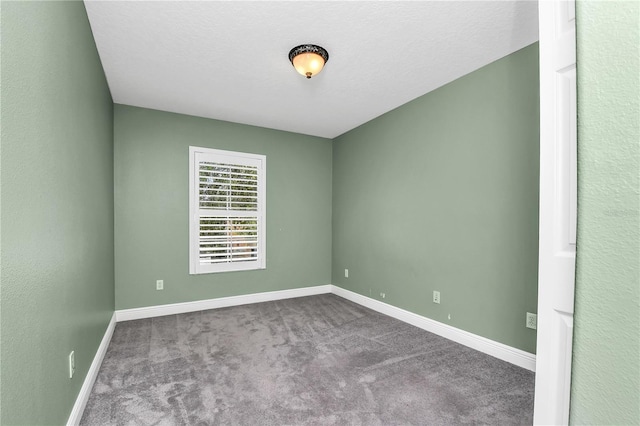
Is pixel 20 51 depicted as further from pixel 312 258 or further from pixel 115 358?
pixel 312 258

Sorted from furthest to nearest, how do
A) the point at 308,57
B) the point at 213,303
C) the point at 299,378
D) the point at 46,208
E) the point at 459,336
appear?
the point at 213,303 < the point at 459,336 < the point at 308,57 < the point at 299,378 < the point at 46,208

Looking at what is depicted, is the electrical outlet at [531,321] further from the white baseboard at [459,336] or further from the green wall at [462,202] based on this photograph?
the white baseboard at [459,336]

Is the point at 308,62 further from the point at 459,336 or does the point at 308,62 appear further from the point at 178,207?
the point at 459,336

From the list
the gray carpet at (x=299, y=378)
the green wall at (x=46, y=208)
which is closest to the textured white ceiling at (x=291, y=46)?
the green wall at (x=46, y=208)

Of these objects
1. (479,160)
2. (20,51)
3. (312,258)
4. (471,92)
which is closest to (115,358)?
(20,51)

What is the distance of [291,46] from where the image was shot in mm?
2393

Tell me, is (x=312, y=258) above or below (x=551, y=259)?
below

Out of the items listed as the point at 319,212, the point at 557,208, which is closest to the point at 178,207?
the point at 319,212

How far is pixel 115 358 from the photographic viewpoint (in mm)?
2572

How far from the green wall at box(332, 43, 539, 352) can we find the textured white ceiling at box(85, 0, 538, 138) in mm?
285

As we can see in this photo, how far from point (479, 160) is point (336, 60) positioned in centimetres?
155

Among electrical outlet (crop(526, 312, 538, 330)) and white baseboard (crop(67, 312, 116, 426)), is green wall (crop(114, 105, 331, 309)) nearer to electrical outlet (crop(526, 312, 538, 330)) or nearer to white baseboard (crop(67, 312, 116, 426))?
white baseboard (crop(67, 312, 116, 426))

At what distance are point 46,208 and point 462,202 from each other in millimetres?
3001

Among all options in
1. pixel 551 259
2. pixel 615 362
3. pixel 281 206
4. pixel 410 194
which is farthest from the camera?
pixel 281 206
